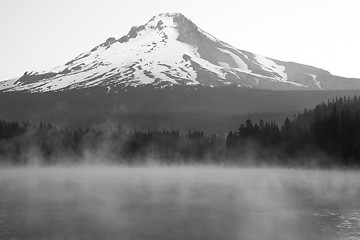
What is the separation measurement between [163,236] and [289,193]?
159 feet

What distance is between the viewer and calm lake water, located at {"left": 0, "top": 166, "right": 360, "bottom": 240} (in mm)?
54906

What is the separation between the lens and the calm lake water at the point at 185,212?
5491cm

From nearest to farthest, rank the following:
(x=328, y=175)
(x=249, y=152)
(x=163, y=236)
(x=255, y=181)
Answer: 1. (x=163, y=236)
2. (x=255, y=181)
3. (x=328, y=175)
4. (x=249, y=152)

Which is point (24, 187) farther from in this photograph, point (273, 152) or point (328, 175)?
point (273, 152)

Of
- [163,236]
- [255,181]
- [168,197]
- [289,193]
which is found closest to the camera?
[163,236]

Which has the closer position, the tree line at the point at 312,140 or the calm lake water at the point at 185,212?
the calm lake water at the point at 185,212

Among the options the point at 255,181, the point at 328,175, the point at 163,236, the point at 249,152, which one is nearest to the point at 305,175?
the point at 328,175

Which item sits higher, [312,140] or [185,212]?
[312,140]

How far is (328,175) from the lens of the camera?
439 ft

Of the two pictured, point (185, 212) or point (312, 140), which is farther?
point (312, 140)

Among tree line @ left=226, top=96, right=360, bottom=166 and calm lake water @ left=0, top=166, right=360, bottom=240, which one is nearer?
calm lake water @ left=0, top=166, right=360, bottom=240

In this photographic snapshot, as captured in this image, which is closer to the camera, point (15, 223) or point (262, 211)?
Result: point (15, 223)

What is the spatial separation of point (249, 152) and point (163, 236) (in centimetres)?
13170

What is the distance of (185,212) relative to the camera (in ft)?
231
